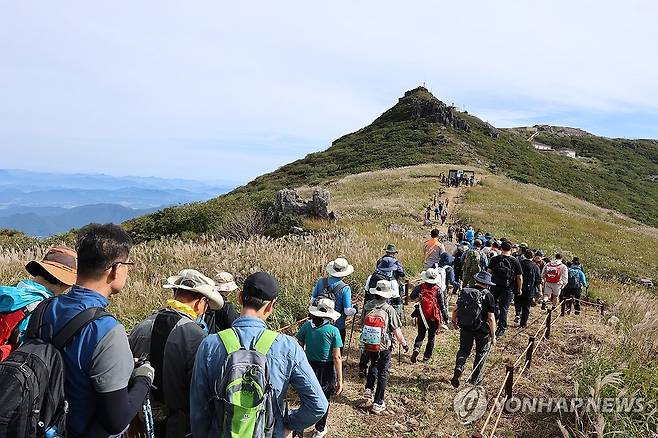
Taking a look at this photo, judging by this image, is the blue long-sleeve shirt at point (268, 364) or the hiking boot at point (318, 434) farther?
the hiking boot at point (318, 434)

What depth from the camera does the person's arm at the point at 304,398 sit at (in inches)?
119

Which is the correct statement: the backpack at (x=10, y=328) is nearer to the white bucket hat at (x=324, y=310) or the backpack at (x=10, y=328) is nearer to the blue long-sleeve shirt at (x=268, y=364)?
the blue long-sleeve shirt at (x=268, y=364)

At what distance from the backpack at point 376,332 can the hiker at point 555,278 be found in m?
7.76

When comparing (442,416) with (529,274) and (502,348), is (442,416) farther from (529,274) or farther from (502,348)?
(529,274)

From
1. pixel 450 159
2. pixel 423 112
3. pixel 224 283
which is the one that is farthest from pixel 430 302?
pixel 423 112

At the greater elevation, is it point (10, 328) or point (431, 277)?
point (10, 328)

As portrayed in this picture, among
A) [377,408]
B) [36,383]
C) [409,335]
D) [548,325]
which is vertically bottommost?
[409,335]

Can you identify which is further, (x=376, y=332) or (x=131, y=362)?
(x=376, y=332)

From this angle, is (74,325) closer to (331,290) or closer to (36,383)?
(36,383)

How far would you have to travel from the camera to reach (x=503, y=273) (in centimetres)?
938

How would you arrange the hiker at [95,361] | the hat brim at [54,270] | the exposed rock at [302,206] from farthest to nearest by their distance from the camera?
1. the exposed rock at [302,206]
2. the hat brim at [54,270]
3. the hiker at [95,361]

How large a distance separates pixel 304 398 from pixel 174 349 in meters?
1.01

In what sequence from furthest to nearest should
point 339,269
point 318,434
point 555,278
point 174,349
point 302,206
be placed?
point 302,206, point 555,278, point 339,269, point 318,434, point 174,349

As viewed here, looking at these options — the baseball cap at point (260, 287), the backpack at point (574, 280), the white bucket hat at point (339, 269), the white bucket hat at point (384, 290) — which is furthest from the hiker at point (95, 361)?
the backpack at point (574, 280)
